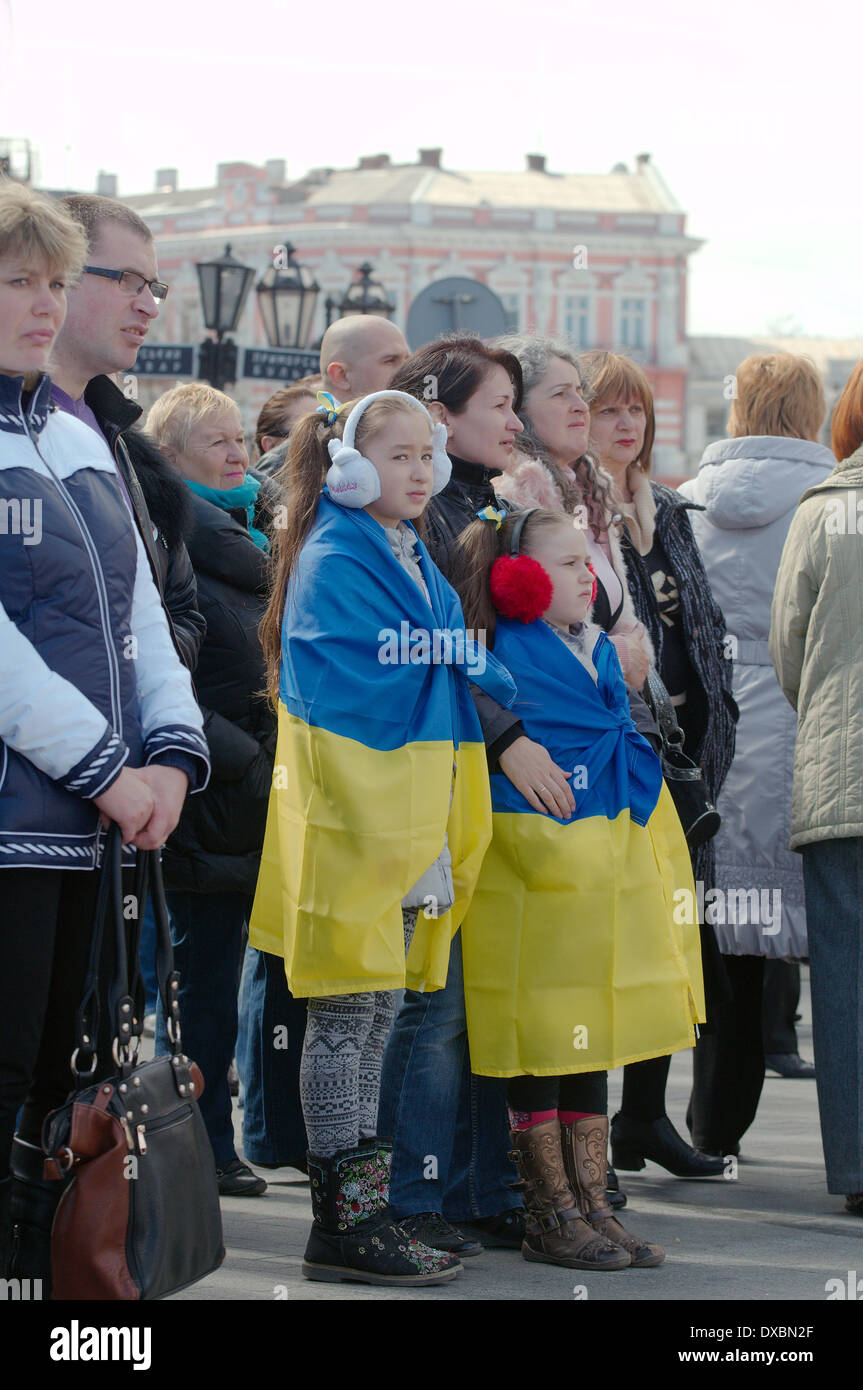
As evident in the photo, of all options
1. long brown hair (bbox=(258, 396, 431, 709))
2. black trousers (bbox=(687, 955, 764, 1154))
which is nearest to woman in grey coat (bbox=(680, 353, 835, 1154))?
black trousers (bbox=(687, 955, 764, 1154))

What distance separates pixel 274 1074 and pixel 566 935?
102 centimetres

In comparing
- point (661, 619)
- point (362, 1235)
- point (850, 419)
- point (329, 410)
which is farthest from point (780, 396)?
point (362, 1235)

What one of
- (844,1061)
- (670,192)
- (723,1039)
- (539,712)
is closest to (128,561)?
(539,712)

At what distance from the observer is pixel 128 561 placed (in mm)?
3480

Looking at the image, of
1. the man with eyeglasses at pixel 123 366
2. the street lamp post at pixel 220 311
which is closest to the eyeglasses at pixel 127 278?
the man with eyeglasses at pixel 123 366

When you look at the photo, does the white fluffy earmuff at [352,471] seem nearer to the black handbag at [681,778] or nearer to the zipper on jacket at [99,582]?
the zipper on jacket at [99,582]

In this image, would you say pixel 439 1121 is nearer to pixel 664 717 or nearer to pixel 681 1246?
pixel 681 1246

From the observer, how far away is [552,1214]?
425 cm

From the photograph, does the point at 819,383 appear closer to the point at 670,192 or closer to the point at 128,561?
the point at 128,561

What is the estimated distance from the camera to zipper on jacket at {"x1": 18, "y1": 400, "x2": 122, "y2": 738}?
11.0 feet

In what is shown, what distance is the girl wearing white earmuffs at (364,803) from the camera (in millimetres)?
3967

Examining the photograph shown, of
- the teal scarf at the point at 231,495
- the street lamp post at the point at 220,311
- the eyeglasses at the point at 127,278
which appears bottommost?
the teal scarf at the point at 231,495

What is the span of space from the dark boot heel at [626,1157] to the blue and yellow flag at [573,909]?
0.98 meters
